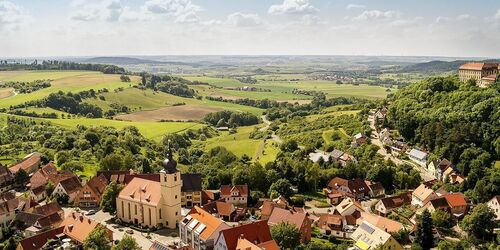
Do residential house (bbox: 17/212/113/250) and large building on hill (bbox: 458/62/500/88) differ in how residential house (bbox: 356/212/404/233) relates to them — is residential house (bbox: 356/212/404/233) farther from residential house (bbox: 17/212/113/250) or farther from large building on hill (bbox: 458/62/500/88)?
large building on hill (bbox: 458/62/500/88)

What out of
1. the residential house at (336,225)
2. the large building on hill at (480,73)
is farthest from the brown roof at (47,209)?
the large building on hill at (480,73)

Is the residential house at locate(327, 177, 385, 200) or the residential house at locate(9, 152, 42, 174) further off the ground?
the residential house at locate(9, 152, 42, 174)

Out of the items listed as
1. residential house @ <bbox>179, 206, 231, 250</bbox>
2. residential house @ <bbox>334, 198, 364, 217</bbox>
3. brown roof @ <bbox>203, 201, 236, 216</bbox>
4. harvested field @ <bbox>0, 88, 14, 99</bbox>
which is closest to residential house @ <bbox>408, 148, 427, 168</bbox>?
residential house @ <bbox>334, 198, 364, 217</bbox>

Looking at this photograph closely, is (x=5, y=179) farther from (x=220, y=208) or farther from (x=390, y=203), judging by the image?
(x=390, y=203)

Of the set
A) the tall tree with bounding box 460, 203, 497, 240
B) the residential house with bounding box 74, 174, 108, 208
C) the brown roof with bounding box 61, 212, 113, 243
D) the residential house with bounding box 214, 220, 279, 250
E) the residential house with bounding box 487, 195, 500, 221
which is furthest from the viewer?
the residential house with bounding box 74, 174, 108, 208

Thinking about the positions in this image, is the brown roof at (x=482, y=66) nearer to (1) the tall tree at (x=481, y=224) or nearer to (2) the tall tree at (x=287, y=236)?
(1) the tall tree at (x=481, y=224)

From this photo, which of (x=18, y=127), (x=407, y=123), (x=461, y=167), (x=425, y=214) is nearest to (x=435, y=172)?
(x=461, y=167)
